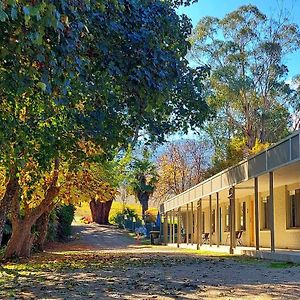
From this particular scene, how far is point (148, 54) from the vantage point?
705 cm

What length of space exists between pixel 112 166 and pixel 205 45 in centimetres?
1865

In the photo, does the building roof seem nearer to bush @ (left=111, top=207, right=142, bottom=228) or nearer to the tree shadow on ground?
the tree shadow on ground

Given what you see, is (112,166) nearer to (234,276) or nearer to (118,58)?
(234,276)

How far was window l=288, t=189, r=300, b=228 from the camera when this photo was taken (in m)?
19.3

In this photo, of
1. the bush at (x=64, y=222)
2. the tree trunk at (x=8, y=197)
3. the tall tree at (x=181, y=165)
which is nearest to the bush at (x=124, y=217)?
the tall tree at (x=181, y=165)

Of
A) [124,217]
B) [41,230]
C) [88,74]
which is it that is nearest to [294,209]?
[41,230]

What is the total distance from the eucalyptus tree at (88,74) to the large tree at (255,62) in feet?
79.5

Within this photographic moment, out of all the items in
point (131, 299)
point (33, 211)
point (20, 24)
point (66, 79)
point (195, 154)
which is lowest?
point (131, 299)

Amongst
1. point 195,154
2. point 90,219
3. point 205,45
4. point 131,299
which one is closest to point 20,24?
point 131,299

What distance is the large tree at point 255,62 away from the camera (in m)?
36.5

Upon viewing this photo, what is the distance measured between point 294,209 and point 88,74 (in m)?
14.1

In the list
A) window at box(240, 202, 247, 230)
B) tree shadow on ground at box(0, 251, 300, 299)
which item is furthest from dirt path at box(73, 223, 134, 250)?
tree shadow on ground at box(0, 251, 300, 299)

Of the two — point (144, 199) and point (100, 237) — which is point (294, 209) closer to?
point (100, 237)

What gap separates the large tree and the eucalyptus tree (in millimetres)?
24221
